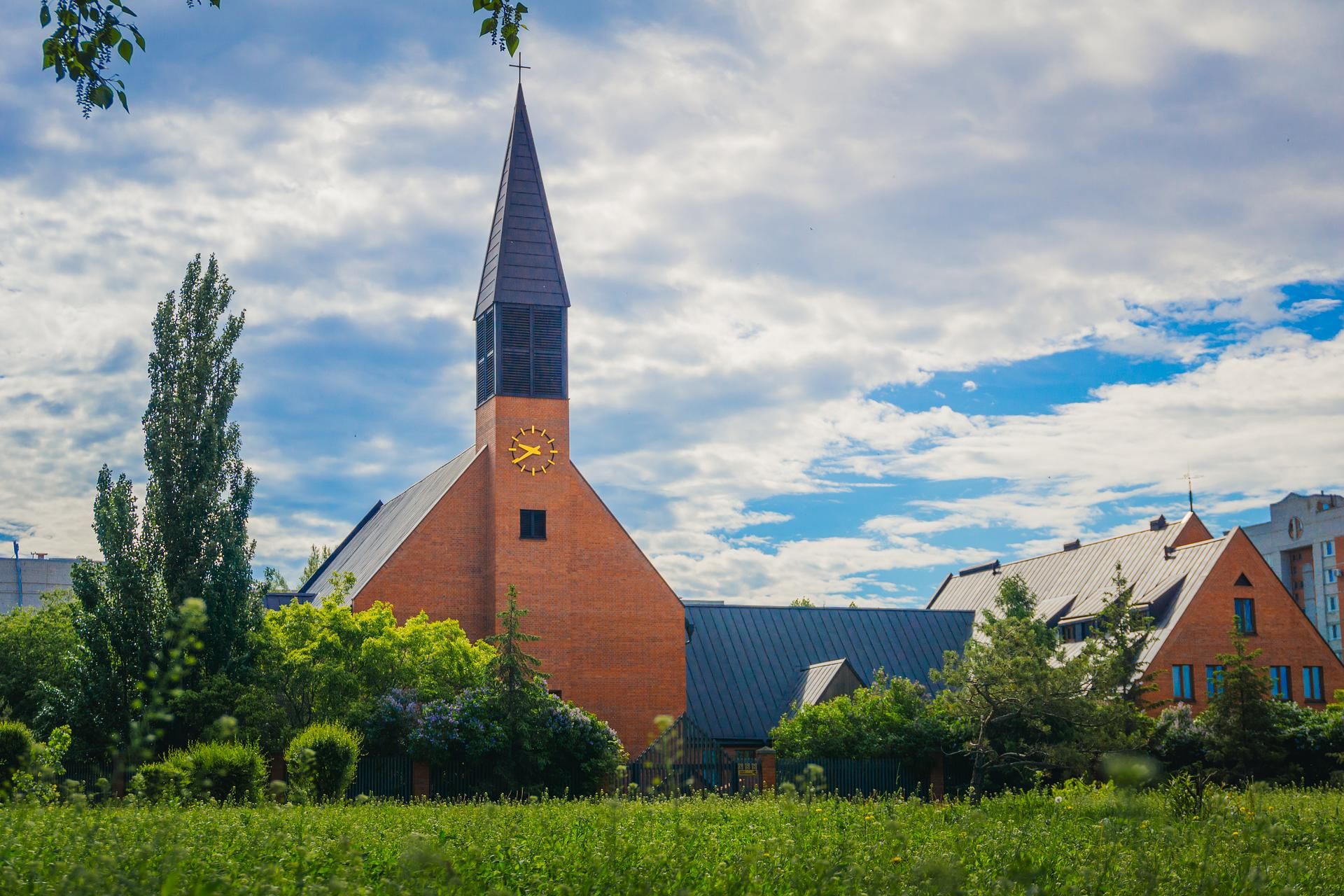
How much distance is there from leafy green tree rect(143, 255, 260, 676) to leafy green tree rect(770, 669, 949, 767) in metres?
14.5

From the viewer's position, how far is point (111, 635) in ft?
93.5

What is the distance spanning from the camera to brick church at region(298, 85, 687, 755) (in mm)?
43094

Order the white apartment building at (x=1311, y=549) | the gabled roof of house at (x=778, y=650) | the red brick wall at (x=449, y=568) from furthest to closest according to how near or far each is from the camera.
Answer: the white apartment building at (x=1311, y=549)
the gabled roof of house at (x=778, y=650)
the red brick wall at (x=449, y=568)

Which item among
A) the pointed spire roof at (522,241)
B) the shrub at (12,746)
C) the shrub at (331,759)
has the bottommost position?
Answer: the shrub at (331,759)

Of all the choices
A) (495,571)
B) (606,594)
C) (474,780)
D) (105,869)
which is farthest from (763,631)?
(105,869)

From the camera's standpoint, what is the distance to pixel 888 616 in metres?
54.9

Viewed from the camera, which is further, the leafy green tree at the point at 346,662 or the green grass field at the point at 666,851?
the leafy green tree at the point at 346,662

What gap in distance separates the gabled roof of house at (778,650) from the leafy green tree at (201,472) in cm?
2004

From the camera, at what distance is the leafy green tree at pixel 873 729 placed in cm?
3212

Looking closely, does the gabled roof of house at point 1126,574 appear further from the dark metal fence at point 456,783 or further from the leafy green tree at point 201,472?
the leafy green tree at point 201,472

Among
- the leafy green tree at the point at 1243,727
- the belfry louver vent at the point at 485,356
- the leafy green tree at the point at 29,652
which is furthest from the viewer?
the belfry louver vent at the point at 485,356

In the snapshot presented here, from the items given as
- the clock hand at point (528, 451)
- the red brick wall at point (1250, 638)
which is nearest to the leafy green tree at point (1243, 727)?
the red brick wall at point (1250, 638)

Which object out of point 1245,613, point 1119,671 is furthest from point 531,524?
point 1245,613

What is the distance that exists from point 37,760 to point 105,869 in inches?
494
